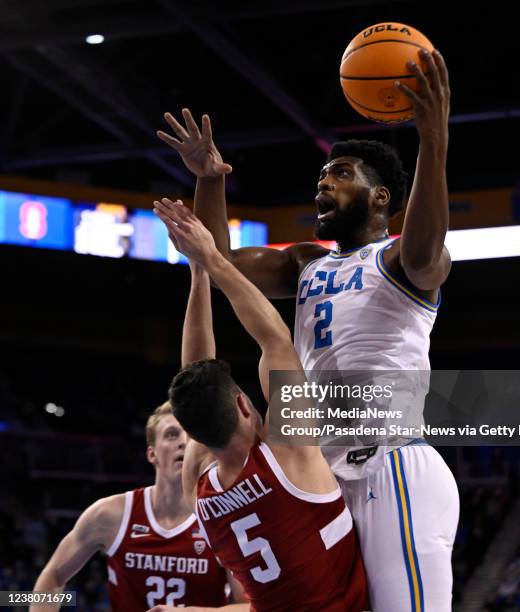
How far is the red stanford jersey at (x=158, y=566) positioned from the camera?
479 cm

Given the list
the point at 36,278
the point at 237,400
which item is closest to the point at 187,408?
the point at 237,400

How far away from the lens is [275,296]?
381 centimetres

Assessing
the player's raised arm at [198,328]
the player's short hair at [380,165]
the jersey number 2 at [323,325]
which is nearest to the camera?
the jersey number 2 at [323,325]

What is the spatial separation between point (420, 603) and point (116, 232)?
40.8ft

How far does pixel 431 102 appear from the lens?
9.58ft

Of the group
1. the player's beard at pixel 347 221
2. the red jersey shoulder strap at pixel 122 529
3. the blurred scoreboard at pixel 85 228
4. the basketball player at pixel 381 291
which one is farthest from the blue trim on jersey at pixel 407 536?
the blurred scoreboard at pixel 85 228

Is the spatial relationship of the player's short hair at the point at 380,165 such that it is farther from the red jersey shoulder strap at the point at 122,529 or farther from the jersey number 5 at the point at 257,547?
the red jersey shoulder strap at the point at 122,529

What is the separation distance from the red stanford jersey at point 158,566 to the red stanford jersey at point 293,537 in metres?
1.81

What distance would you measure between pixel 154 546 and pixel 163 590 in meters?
0.25

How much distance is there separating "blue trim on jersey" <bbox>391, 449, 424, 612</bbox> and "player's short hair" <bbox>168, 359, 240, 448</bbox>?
546 millimetres

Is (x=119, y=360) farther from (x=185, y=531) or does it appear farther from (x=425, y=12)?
(x=185, y=531)

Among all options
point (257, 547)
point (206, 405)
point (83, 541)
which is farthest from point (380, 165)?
point (83, 541)

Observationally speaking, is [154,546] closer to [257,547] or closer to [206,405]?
[257,547]

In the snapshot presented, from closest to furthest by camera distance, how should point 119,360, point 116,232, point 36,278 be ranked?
point 116,232
point 36,278
point 119,360
